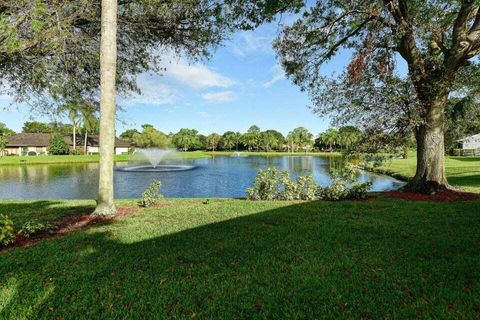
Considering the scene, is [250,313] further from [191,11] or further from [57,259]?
[191,11]

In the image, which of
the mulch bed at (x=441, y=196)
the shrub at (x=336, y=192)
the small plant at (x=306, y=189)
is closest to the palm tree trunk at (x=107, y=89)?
the small plant at (x=306, y=189)

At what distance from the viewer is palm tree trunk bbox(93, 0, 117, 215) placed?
29.8 ft

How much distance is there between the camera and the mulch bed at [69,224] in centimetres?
708

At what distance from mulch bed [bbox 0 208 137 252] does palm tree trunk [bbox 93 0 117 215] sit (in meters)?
0.40

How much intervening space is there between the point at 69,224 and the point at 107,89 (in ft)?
12.8

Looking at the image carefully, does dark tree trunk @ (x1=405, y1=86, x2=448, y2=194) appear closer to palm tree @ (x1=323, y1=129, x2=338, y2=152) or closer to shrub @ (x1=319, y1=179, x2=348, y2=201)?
shrub @ (x1=319, y1=179, x2=348, y2=201)

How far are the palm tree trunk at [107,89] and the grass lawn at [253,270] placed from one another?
172cm

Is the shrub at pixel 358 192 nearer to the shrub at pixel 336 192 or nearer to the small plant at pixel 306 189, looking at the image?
the shrub at pixel 336 192

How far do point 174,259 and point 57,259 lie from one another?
83.9 inches

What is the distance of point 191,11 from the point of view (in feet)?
36.3

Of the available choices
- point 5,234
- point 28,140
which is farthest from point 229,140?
point 5,234

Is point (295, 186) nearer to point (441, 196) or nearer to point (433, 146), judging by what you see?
point (441, 196)

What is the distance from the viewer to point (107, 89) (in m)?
9.21

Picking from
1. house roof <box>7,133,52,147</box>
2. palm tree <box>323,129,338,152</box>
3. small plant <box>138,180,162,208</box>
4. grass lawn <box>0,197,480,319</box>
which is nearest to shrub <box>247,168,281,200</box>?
small plant <box>138,180,162,208</box>
